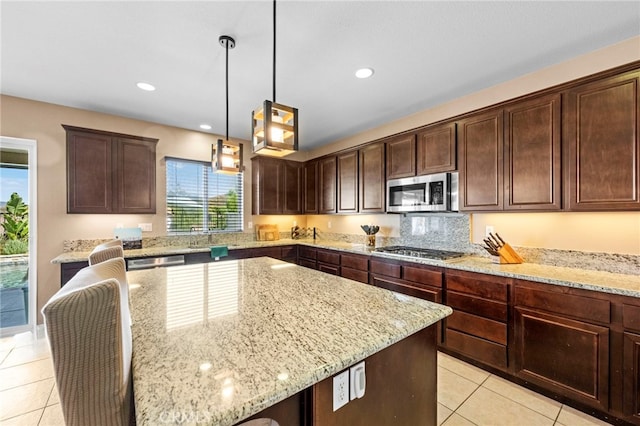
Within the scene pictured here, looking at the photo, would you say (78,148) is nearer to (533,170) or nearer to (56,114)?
(56,114)

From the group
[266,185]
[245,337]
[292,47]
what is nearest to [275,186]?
[266,185]

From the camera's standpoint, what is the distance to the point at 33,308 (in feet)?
10.4

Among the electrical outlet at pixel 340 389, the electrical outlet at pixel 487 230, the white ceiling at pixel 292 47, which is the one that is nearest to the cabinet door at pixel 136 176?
the white ceiling at pixel 292 47

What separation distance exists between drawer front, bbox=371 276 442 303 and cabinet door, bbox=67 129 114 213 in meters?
3.51

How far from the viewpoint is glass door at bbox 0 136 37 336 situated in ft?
10.4

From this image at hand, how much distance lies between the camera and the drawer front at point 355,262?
3545 millimetres

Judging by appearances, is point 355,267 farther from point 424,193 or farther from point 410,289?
point 424,193

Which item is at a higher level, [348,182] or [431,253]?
[348,182]

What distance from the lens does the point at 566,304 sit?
197 cm

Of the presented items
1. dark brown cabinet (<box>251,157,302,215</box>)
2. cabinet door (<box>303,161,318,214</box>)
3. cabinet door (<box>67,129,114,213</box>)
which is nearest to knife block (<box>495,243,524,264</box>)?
cabinet door (<box>303,161,318,214</box>)

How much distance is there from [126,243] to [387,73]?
373cm

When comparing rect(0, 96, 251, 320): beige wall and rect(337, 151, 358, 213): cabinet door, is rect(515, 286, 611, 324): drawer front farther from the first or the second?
rect(0, 96, 251, 320): beige wall

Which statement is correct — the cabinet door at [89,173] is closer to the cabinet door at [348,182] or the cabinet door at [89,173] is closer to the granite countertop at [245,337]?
the granite countertop at [245,337]

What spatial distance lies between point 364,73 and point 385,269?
7.07ft
